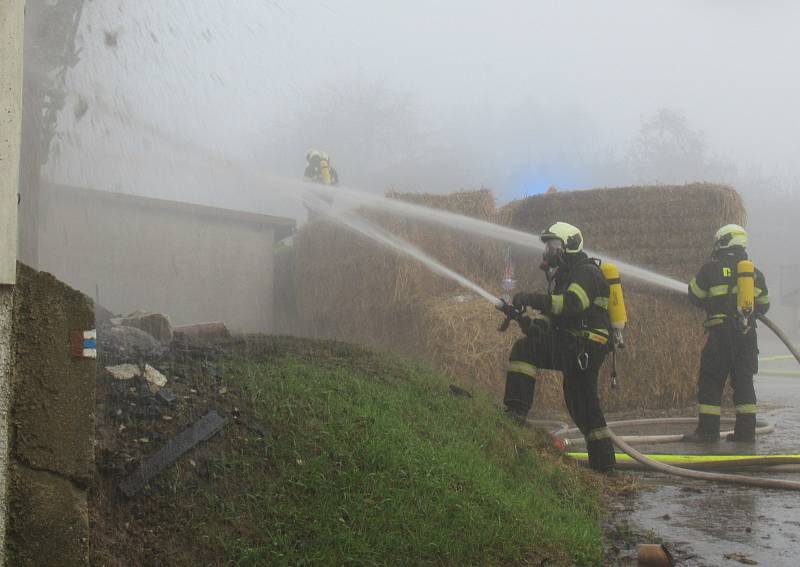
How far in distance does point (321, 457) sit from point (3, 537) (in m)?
1.66

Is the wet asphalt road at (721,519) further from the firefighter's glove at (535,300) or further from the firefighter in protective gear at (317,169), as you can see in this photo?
the firefighter in protective gear at (317,169)

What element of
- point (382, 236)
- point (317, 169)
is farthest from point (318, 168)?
point (382, 236)

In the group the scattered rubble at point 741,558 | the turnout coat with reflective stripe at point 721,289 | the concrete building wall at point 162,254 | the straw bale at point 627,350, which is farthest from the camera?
the concrete building wall at point 162,254

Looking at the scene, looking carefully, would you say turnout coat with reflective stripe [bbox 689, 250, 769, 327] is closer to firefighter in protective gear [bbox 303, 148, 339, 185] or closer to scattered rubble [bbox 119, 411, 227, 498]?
scattered rubble [bbox 119, 411, 227, 498]

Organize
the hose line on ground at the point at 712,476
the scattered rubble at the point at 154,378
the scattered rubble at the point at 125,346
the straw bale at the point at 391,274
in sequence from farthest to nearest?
the straw bale at the point at 391,274
the hose line on ground at the point at 712,476
the scattered rubble at the point at 125,346
the scattered rubble at the point at 154,378

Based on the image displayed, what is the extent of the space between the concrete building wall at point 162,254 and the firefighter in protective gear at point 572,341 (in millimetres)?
7170

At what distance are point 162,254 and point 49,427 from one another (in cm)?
985

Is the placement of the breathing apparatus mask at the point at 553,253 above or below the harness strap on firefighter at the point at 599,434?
above

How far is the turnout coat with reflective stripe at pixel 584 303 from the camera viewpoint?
610cm

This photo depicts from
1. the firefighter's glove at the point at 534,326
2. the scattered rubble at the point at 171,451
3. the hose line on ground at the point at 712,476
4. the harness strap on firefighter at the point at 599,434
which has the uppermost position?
the firefighter's glove at the point at 534,326

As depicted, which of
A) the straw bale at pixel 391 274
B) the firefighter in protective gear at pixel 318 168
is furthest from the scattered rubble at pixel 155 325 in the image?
the firefighter in protective gear at pixel 318 168

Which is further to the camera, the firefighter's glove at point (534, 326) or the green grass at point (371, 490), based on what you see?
the firefighter's glove at point (534, 326)

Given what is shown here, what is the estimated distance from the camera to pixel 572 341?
6273 millimetres

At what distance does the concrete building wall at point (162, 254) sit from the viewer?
37.1ft
